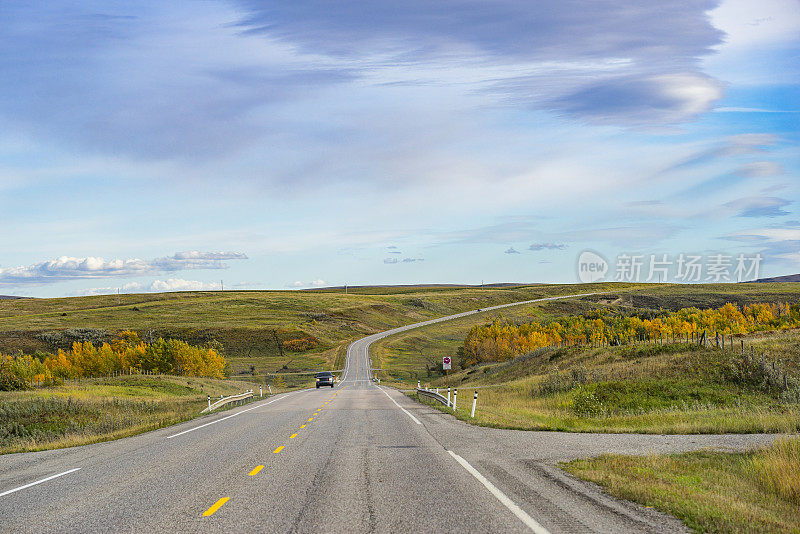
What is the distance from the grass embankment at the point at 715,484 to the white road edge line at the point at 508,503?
5.09ft

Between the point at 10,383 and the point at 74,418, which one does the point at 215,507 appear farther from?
the point at 10,383

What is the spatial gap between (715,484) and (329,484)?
5927mm

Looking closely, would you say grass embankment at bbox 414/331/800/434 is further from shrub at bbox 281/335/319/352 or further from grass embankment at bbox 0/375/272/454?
shrub at bbox 281/335/319/352

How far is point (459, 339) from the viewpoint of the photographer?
139 metres

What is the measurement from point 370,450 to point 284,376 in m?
78.5

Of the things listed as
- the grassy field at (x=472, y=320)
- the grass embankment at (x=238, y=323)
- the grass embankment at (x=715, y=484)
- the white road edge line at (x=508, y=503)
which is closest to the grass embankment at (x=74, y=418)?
the white road edge line at (x=508, y=503)

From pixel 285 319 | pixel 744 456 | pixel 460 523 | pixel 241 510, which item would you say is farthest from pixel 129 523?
pixel 285 319

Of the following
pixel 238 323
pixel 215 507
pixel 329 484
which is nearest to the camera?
pixel 215 507

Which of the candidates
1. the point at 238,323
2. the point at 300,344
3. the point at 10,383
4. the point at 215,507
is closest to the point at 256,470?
the point at 215,507

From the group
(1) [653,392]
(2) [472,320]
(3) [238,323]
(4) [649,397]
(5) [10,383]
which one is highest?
(2) [472,320]

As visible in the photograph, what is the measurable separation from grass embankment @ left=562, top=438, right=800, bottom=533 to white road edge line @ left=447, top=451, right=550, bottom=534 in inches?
61.1

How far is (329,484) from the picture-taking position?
974 cm

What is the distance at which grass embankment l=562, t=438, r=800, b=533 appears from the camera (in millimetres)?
7074

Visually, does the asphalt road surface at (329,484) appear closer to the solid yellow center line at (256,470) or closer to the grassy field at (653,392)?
the solid yellow center line at (256,470)
